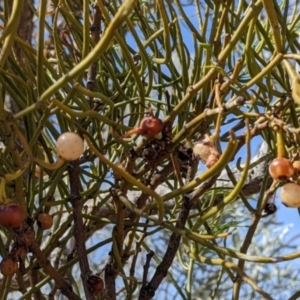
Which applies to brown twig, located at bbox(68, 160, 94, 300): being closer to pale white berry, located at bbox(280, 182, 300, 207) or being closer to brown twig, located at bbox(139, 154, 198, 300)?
brown twig, located at bbox(139, 154, 198, 300)

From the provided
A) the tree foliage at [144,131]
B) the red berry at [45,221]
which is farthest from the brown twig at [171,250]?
the red berry at [45,221]

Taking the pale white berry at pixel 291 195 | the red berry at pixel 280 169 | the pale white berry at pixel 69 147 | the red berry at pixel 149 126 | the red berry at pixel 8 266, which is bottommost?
the pale white berry at pixel 291 195

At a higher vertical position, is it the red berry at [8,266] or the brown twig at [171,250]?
the brown twig at [171,250]

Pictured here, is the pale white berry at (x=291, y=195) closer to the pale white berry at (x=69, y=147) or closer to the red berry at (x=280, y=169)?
the red berry at (x=280, y=169)

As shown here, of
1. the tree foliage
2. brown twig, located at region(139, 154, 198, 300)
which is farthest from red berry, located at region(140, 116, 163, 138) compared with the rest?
brown twig, located at region(139, 154, 198, 300)

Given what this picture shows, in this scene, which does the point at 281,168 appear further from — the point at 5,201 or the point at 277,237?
the point at 277,237

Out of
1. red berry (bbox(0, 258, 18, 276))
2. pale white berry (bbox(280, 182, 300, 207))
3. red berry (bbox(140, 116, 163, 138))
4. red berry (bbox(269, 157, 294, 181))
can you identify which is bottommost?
pale white berry (bbox(280, 182, 300, 207))
